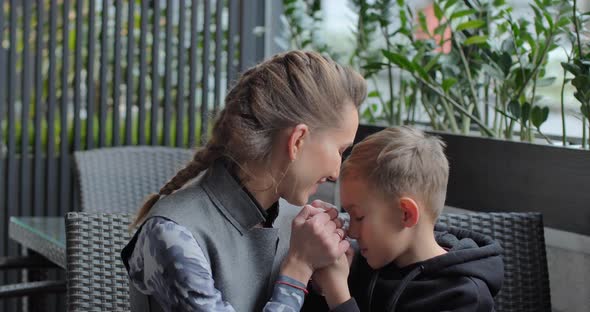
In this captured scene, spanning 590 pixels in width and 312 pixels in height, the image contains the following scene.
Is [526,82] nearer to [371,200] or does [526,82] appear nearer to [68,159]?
[371,200]

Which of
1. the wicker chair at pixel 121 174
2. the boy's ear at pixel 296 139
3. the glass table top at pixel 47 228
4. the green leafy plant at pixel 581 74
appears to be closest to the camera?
the boy's ear at pixel 296 139

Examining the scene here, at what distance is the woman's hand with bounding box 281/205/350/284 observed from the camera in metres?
1.36

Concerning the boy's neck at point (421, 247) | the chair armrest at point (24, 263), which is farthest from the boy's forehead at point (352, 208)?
the chair armrest at point (24, 263)

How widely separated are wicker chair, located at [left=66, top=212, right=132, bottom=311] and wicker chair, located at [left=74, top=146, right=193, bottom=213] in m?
1.04

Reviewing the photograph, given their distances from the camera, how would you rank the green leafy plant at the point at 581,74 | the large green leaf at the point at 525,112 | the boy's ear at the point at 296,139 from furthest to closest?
the large green leaf at the point at 525,112 → the green leafy plant at the point at 581,74 → the boy's ear at the point at 296,139

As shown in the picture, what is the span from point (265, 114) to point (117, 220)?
0.44 m

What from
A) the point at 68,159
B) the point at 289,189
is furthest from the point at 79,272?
the point at 68,159

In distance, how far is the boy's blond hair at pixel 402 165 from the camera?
4.76 feet

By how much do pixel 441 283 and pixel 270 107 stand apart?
42 centimetres

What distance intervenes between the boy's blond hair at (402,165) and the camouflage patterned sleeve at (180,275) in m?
0.25

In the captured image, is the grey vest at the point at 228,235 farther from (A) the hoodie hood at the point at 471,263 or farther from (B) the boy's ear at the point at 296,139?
(A) the hoodie hood at the point at 471,263

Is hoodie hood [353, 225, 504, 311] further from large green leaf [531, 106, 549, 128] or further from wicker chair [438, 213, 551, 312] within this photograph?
large green leaf [531, 106, 549, 128]

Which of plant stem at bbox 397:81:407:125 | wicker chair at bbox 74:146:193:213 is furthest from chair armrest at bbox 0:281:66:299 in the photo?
plant stem at bbox 397:81:407:125

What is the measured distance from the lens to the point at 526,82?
2119 mm
